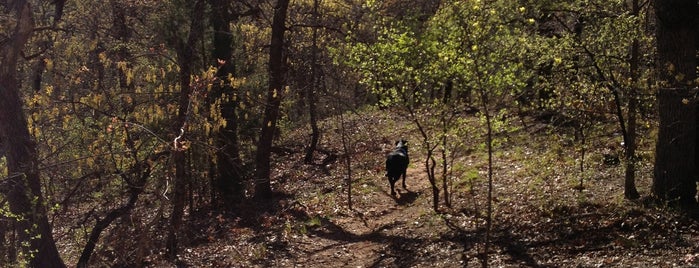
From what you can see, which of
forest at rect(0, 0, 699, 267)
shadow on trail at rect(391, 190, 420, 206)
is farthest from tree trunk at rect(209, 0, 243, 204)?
shadow on trail at rect(391, 190, 420, 206)

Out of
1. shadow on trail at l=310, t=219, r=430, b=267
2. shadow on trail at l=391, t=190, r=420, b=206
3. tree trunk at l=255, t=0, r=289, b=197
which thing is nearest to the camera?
shadow on trail at l=310, t=219, r=430, b=267

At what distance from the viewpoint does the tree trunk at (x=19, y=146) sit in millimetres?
11227

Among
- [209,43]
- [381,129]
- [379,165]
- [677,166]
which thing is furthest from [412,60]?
[381,129]

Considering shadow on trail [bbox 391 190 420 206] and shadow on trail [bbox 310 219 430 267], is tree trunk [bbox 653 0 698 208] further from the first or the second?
shadow on trail [bbox 391 190 420 206]

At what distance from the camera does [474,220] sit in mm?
12188

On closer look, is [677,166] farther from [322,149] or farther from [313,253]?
[322,149]

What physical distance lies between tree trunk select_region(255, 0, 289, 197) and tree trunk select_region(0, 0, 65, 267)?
212 inches

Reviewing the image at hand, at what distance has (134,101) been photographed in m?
14.1

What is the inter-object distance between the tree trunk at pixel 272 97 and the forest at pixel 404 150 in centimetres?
5

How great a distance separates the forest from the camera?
918 centimetres

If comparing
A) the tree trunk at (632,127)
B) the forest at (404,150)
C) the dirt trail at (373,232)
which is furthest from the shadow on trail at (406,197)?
the tree trunk at (632,127)

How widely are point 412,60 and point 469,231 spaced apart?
3.62m

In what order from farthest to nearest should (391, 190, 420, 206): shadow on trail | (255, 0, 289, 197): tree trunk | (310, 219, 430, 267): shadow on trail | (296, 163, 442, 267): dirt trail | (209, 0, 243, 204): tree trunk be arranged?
(209, 0, 243, 204): tree trunk → (255, 0, 289, 197): tree trunk → (391, 190, 420, 206): shadow on trail → (296, 163, 442, 267): dirt trail → (310, 219, 430, 267): shadow on trail

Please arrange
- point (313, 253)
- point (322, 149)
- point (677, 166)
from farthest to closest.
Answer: point (322, 149) < point (313, 253) < point (677, 166)
